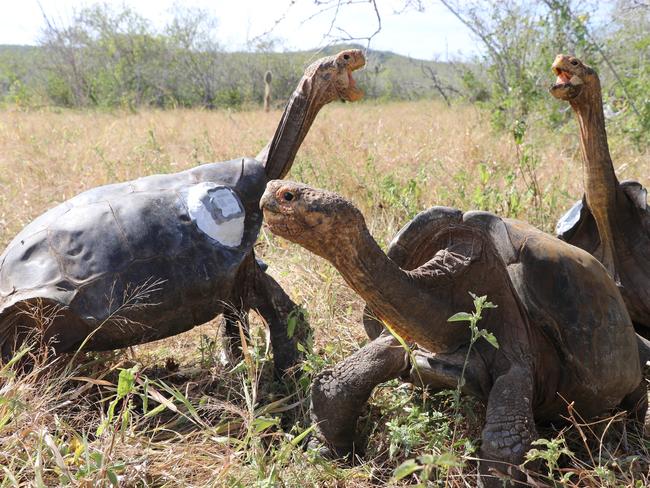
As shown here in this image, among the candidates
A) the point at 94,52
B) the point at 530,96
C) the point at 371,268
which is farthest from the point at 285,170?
the point at 94,52

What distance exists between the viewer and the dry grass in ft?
6.45

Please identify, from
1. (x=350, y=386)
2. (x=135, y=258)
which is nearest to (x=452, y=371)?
(x=350, y=386)

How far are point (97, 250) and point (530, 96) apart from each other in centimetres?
547

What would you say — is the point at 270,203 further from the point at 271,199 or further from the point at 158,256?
the point at 158,256

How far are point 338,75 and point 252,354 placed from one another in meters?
1.41

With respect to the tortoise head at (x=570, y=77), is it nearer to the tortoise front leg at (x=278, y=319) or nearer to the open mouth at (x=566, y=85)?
the open mouth at (x=566, y=85)

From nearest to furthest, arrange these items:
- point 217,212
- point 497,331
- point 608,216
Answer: point 497,331
point 217,212
point 608,216

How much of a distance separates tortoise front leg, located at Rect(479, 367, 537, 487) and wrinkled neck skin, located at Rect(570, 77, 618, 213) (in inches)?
58.0

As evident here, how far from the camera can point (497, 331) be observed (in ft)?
6.84

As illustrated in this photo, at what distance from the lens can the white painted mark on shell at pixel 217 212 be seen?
274cm

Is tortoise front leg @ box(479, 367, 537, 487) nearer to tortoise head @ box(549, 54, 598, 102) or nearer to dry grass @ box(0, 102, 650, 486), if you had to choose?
dry grass @ box(0, 102, 650, 486)

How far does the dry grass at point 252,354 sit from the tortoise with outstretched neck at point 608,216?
25.1 inches

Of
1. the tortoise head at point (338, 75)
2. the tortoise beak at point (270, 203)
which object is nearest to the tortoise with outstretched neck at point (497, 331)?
the tortoise beak at point (270, 203)

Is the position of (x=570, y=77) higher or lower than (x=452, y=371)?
higher
